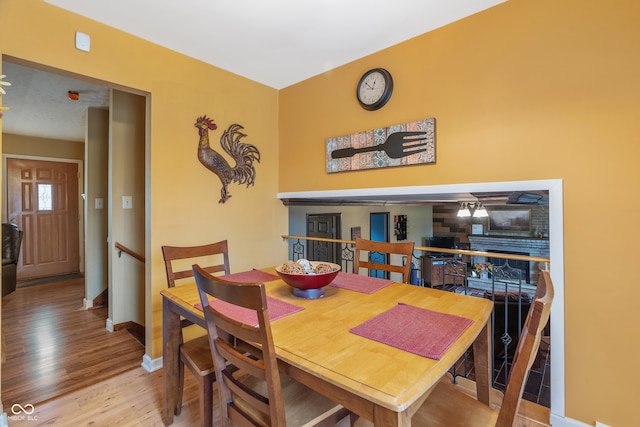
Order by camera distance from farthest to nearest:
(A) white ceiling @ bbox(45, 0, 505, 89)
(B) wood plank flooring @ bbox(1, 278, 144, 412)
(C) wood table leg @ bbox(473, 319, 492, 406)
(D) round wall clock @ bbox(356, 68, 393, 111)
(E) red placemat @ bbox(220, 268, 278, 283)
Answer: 1. (D) round wall clock @ bbox(356, 68, 393, 111)
2. (B) wood plank flooring @ bbox(1, 278, 144, 412)
3. (A) white ceiling @ bbox(45, 0, 505, 89)
4. (E) red placemat @ bbox(220, 268, 278, 283)
5. (C) wood table leg @ bbox(473, 319, 492, 406)

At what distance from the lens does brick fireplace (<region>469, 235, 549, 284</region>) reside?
623cm

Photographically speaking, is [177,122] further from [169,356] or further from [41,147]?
[41,147]

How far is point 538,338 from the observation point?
76 cm

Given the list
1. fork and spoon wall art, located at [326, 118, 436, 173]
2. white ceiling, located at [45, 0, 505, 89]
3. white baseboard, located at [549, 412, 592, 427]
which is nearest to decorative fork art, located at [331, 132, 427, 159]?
fork and spoon wall art, located at [326, 118, 436, 173]

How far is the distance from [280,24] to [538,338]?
2.29m

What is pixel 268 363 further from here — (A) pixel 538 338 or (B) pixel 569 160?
(B) pixel 569 160

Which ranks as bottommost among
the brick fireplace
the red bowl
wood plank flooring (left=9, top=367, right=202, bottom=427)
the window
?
wood plank flooring (left=9, top=367, right=202, bottom=427)

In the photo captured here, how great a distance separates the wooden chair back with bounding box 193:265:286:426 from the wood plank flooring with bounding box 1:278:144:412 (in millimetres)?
1585

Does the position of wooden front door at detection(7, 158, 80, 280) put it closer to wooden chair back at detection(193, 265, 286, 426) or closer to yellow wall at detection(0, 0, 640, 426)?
yellow wall at detection(0, 0, 640, 426)

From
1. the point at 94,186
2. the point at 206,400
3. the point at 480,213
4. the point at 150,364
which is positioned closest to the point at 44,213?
the point at 94,186

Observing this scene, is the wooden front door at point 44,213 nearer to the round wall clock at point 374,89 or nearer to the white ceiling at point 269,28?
the white ceiling at point 269,28

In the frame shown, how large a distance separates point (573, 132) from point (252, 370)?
201 cm

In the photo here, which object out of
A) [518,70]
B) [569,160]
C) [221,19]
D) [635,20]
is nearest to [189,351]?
[221,19]

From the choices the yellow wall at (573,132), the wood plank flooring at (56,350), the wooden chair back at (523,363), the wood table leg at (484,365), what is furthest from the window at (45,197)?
the wooden chair back at (523,363)
